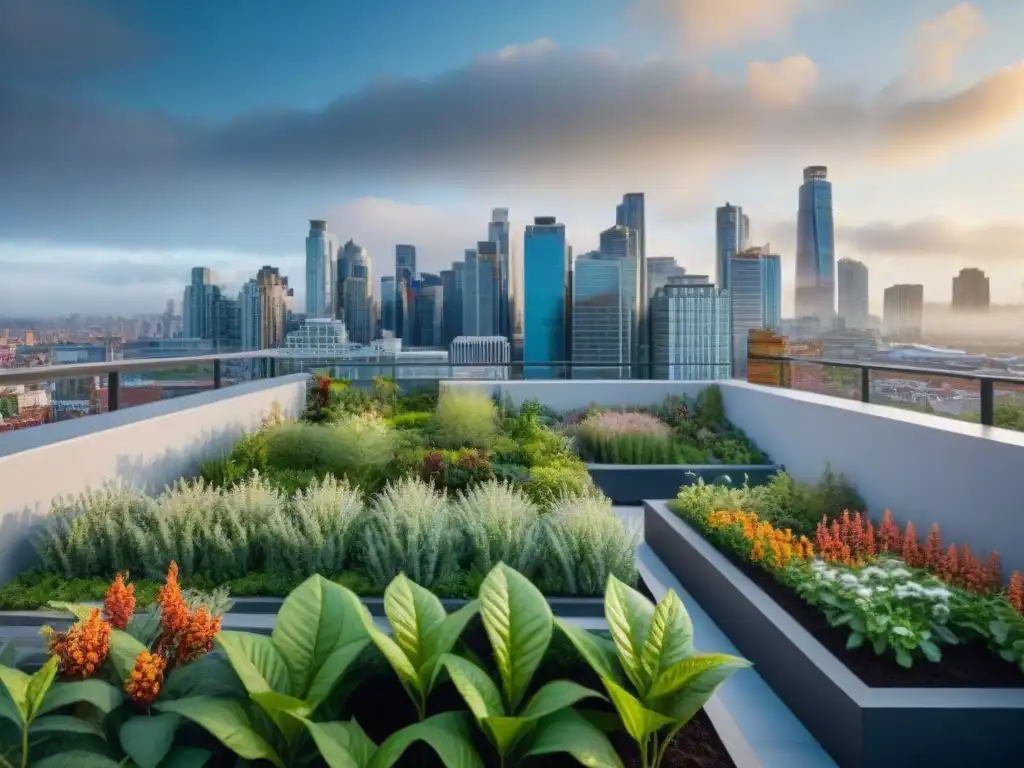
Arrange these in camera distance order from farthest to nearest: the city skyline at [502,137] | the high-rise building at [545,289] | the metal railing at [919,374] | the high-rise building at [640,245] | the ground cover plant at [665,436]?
the high-rise building at [545,289]
the high-rise building at [640,245]
the city skyline at [502,137]
the ground cover plant at [665,436]
the metal railing at [919,374]

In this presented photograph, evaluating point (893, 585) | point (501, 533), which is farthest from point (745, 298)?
point (501, 533)

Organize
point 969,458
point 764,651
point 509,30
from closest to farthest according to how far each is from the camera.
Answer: point 764,651 → point 969,458 → point 509,30

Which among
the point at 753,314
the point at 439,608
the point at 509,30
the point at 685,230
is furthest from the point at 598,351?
the point at 439,608

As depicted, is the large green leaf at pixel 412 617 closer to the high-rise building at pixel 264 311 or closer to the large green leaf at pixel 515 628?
the large green leaf at pixel 515 628

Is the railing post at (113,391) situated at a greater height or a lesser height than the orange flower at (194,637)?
greater

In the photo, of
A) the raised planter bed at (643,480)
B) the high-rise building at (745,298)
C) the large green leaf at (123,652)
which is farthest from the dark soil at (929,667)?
the high-rise building at (745,298)

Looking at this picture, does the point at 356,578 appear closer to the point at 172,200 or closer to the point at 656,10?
the point at 656,10
